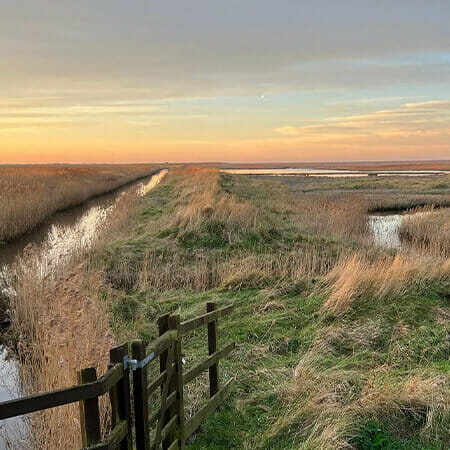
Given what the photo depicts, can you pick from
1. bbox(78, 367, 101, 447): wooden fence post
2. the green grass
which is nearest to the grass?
the green grass

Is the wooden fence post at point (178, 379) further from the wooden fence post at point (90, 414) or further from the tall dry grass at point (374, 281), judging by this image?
the tall dry grass at point (374, 281)

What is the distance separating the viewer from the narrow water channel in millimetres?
6191

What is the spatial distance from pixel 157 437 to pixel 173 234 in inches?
458

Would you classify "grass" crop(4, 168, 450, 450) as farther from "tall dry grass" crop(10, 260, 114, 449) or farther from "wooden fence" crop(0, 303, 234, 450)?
"wooden fence" crop(0, 303, 234, 450)

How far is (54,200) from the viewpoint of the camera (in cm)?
2819

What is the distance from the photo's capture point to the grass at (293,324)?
5164 millimetres

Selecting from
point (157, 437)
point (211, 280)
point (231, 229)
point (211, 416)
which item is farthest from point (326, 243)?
point (157, 437)

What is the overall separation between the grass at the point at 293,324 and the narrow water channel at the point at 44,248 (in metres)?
0.92

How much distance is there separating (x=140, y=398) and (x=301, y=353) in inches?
163

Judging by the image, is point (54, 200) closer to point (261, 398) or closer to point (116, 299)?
point (116, 299)

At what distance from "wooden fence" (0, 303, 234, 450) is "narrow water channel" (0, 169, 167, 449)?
2.32 metres

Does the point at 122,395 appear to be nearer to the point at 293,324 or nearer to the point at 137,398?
the point at 137,398

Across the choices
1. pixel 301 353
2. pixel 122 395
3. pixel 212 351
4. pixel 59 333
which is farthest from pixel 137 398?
pixel 301 353

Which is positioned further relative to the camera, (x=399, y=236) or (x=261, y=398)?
(x=399, y=236)
